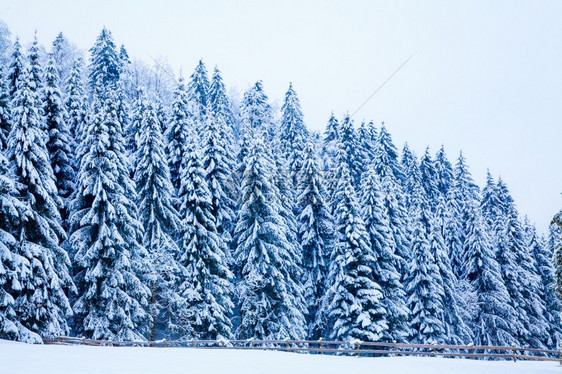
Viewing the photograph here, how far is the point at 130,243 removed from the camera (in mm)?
27531

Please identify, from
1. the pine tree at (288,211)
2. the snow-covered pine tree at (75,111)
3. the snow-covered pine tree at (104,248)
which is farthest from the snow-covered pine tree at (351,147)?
the snow-covered pine tree at (104,248)

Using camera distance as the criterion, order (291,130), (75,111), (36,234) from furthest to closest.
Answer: (291,130)
(75,111)
(36,234)

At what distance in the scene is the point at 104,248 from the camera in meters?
26.0

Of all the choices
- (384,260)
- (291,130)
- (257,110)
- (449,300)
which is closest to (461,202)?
(449,300)

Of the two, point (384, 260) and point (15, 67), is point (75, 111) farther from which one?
point (384, 260)

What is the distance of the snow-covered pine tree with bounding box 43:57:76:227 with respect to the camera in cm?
2955

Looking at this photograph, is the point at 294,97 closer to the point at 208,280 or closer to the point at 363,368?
the point at 208,280

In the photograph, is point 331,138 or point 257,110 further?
point 331,138

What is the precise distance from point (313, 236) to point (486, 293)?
752 inches

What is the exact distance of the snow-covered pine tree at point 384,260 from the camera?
114ft

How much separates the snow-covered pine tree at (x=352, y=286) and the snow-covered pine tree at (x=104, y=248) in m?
14.0

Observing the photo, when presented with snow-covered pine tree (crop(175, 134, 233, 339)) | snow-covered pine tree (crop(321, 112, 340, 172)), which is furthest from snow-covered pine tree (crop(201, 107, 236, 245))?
snow-covered pine tree (crop(321, 112, 340, 172))

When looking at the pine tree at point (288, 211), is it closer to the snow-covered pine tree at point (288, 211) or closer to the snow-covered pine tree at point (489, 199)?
the snow-covered pine tree at point (288, 211)

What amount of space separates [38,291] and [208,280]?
37.3 feet
